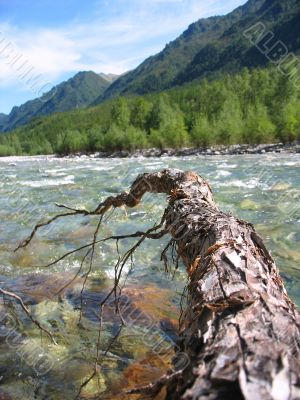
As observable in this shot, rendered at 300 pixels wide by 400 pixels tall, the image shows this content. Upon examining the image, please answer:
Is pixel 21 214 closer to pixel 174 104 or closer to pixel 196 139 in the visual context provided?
pixel 196 139

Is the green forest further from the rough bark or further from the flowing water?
the rough bark

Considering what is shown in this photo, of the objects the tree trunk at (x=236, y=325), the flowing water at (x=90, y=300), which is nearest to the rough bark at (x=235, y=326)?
the tree trunk at (x=236, y=325)

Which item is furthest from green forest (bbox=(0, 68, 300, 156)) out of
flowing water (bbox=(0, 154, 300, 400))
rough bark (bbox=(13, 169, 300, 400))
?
rough bark (bbox=(13, 169, 300, 400))

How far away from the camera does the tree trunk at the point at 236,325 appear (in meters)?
1.21

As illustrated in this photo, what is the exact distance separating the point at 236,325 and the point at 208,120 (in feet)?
199

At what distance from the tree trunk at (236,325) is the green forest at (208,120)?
41.0 meters

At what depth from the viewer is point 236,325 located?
150 centimetres

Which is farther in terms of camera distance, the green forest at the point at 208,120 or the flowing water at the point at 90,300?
the green forest at the point at 208,120

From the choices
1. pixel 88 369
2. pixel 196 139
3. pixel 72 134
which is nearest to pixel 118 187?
pixel 88 369

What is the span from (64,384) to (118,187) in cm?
1154

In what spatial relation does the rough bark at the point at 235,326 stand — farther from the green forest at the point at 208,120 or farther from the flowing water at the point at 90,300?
the green forest at the point at 208,120

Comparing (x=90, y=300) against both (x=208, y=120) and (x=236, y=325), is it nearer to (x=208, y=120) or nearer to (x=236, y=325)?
(x=236, y=325)

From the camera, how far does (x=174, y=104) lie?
75062 mm

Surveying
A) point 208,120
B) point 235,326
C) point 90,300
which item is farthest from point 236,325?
point 208,120
